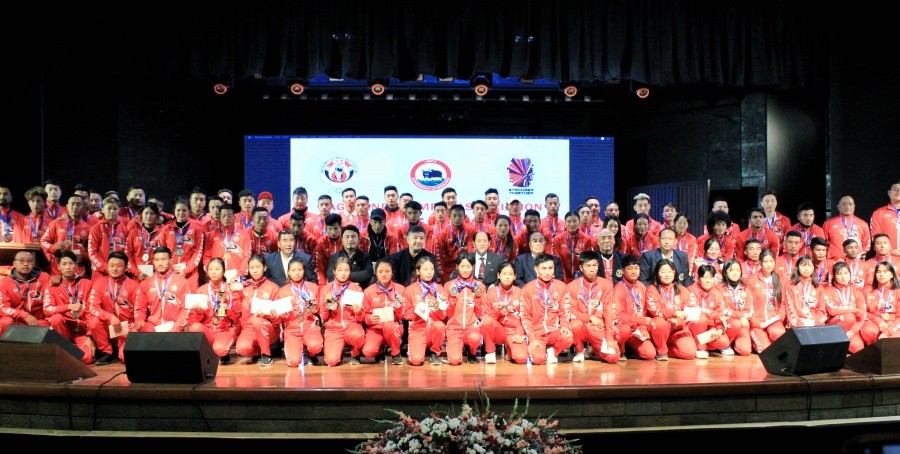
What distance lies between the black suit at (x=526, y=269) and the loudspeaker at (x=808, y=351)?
2205 millimetres

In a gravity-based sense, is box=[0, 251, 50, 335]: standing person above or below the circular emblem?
below

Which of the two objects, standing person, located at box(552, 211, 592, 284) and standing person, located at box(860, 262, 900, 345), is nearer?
standing person, located at box(860, 262, 900, 345)

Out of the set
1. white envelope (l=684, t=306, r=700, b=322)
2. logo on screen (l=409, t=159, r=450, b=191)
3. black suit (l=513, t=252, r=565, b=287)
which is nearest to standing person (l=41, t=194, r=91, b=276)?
logo on screen (l=409, t=159, r=450, b=191)

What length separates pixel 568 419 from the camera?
178 inches

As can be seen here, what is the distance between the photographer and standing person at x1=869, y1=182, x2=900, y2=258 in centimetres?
786

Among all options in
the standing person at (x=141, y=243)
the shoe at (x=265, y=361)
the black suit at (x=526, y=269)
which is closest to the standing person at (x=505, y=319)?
the black suit at (x=526, y=269)

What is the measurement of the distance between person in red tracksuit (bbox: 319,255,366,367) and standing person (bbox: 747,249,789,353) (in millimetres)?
3727

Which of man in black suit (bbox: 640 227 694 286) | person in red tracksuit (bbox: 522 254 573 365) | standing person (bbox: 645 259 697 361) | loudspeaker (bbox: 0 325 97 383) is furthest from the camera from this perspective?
man in black suit (bbox: 640 227 694 286)

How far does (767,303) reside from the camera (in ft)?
21.6

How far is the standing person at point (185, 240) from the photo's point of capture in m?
7.03

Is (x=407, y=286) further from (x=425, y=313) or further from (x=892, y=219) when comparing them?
(x=892, y=219)

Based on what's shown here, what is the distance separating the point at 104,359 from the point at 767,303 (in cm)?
617

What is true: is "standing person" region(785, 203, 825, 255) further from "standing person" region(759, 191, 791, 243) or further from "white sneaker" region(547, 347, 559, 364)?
"white sneaker" region(547, 347, 559, 364)

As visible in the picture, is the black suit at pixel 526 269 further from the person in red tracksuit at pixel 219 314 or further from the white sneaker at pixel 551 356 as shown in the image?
the person in red tracksuit at pixel 219 314
